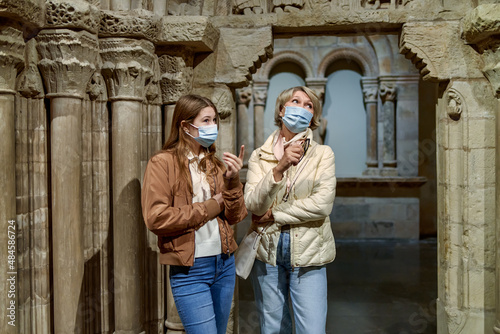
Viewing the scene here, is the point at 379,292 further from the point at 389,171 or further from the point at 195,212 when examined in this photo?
the point at 195,212

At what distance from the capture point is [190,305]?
2041mm

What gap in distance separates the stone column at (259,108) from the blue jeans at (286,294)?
5.33m

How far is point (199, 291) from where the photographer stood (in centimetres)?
205

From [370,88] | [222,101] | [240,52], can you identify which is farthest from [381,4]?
[370,88]

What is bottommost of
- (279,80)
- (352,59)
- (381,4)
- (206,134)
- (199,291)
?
(199,291)

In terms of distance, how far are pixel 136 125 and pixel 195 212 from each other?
102cm

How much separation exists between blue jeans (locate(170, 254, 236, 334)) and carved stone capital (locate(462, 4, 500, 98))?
5.82ft

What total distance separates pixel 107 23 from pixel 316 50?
17.5ft

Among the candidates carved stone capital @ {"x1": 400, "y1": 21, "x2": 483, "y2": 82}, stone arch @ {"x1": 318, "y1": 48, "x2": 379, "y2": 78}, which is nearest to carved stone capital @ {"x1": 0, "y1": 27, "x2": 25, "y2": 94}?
carved stone capital @ {"x1": 400, "y1": 21, "x2": 483, "y2": 82}

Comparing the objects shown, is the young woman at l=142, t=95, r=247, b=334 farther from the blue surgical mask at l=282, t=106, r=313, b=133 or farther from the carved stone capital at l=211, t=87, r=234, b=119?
the carved stone capital at l=211, t=87, r=234, b=119

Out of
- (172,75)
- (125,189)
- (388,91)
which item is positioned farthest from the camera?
(388,91)

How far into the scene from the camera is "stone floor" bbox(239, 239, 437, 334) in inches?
158

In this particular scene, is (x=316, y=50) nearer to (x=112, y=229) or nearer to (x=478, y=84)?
(x=478, y=84)

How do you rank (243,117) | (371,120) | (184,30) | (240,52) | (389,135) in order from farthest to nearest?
(243,117) → (371,120) → (389,135) → (240,52) → (184,30)
